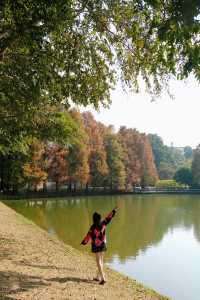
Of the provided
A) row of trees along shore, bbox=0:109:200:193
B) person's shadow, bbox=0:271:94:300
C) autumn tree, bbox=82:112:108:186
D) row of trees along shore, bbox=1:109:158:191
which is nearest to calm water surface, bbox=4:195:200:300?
person's shadow, bbox=0:271:94:300

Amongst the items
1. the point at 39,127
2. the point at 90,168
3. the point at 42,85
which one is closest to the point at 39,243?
the point at 39,127

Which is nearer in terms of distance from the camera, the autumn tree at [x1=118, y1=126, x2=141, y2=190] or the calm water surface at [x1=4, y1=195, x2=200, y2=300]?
the calm water surface at [x1=4, y1=195, x2=200, y2=300]

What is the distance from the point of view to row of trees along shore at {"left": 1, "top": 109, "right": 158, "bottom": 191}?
45438mm

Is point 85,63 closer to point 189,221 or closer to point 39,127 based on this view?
point 39,127

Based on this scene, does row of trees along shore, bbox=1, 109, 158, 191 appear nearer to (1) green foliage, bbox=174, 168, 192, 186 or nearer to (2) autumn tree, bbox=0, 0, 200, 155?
(1) green foliage, bbox=174, 168, 192, 186

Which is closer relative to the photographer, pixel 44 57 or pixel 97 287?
pixel 97 287

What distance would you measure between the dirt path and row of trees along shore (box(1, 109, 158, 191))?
27.6 meters

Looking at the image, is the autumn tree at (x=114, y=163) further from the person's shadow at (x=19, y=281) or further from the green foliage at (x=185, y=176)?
the person's shadow at (x=19, y=281)

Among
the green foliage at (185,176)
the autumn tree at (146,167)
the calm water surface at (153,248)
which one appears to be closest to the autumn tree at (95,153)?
the autumn tree at (146,167)

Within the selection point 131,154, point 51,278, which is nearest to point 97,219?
point 51,278

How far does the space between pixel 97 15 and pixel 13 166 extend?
37626mm

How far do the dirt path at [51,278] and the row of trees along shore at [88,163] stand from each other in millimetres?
27604

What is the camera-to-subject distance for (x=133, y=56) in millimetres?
8945

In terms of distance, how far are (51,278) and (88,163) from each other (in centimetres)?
5191
